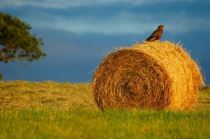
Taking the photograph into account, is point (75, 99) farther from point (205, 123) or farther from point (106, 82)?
point (205, 123)

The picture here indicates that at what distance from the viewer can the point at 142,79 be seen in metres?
16.2

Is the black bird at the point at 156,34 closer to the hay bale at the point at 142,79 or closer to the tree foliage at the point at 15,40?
the hay bale at the point at 142,79

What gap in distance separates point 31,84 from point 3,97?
6890 millimetres

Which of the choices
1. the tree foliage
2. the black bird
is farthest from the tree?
the black bird

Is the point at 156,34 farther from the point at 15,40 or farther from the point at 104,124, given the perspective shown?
the point at 15,40

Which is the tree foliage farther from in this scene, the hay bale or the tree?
the hay bale

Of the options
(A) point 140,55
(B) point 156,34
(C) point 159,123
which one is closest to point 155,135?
(C) point 159,123

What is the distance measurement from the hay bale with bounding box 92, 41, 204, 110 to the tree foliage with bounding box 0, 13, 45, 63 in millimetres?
19682

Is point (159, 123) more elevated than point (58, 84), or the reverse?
point (58, 84)

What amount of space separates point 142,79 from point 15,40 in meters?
20.6

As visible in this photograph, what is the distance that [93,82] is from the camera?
54.7 feet

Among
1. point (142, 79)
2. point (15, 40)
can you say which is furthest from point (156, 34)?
point (15, 40)

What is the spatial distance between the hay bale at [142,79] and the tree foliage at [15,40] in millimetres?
19682

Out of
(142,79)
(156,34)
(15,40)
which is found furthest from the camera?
(15,40)
